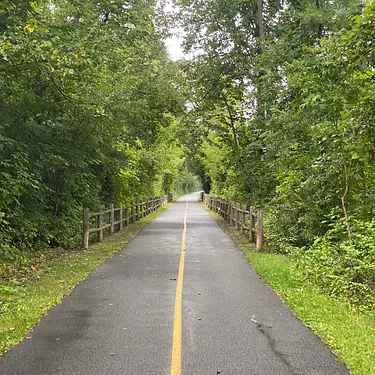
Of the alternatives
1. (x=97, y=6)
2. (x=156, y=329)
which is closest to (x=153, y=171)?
(x=97, y=6)

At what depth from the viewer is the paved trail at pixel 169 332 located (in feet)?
14.9

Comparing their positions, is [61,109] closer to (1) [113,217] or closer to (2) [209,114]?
(1) [113,217]

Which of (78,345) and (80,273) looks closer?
(78,345)

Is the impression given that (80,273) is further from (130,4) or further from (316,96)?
(130,4)

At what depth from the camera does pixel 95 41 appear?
9133 millimetres

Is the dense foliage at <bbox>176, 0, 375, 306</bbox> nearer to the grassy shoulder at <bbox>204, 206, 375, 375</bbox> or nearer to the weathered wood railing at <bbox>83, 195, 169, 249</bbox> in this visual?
the grassy shoulder at <bbox>204, 206, 375, 375</bbox>

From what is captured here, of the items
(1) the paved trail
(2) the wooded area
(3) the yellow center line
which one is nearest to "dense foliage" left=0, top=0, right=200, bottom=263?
(2) the wooded area

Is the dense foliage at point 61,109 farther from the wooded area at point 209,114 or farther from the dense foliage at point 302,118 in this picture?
the dense foliage at point 302,118

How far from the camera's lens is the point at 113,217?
17.8 m

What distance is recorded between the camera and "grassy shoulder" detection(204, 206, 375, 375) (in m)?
4.80

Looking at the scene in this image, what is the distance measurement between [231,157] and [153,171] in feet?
18.5

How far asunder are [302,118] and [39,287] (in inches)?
340

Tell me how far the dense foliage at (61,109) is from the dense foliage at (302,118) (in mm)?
4393

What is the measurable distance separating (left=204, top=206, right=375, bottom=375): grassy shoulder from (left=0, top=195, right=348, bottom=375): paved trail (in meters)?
0.17
